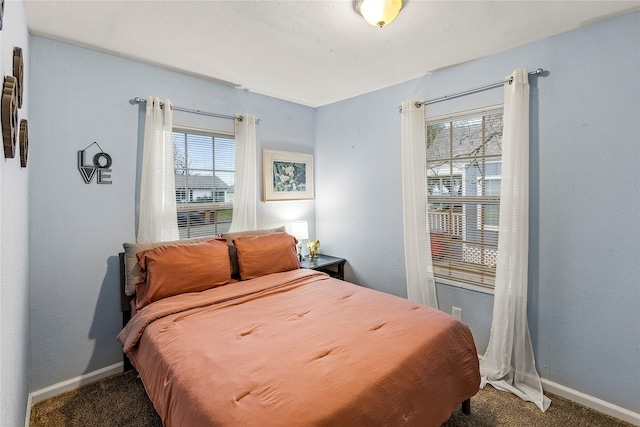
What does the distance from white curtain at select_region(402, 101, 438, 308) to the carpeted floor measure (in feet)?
2.93

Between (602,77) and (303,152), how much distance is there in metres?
2.75

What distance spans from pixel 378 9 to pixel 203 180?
2130 millimetres

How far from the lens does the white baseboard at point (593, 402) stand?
193 centimetres

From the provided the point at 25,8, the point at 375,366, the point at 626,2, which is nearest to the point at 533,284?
the point at 375,366

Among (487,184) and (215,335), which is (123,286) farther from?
(487,184)

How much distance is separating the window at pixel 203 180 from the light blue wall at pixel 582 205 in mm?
2205

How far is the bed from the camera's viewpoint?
1217 millimetres

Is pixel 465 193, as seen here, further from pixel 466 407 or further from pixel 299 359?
pixel 299 359

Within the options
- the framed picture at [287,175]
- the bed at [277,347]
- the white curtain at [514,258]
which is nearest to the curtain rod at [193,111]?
the framed picture at [287,175]

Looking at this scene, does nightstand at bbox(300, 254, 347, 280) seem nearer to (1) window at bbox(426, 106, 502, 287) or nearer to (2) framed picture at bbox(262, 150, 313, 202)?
(2) framed picture at bbox(262, 150, 313, 202)

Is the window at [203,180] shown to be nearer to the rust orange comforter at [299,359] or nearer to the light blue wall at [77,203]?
the light blue wall at [77,203]

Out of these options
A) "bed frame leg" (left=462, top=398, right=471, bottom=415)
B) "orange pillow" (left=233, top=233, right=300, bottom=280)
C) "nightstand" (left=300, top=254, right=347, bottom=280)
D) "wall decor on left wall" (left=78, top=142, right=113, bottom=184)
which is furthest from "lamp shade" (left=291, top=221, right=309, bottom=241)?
"bed frame leg" (left=462, top=398, right=471, bottom=415)

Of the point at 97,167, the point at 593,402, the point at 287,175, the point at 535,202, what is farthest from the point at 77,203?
the point at 593,402

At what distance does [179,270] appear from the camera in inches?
89.6
